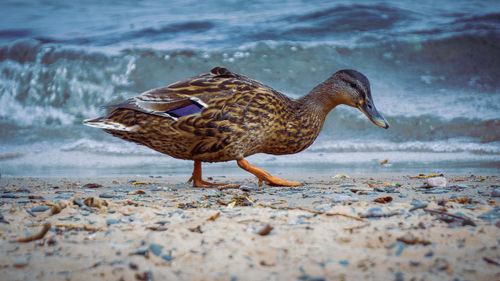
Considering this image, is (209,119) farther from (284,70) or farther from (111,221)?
(284,70)

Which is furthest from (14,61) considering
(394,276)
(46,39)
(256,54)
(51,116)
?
(394,276)

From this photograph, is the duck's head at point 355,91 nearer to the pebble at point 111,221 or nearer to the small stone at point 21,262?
the pebble at point 111,221

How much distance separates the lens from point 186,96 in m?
3.65

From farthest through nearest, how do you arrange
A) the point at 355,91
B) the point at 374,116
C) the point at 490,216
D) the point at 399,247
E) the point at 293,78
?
the point at 293,78 < the point at 355,91 < the point at 374,116 < the point at 490,216 < the point at 399,247

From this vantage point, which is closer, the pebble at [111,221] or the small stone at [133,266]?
the small stone at [133,266]

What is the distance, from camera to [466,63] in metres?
9.55

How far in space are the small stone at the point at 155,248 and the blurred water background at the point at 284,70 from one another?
4.48 m

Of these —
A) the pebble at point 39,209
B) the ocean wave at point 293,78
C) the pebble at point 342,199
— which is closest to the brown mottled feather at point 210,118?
the pebble at point 342,199

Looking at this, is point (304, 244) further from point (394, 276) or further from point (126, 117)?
point (126, 117)

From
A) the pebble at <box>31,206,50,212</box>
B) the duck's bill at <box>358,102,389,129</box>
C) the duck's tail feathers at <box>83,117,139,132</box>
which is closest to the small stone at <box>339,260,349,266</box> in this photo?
the pebble at <box>31,206,50,212</box>

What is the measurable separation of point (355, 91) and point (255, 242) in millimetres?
2854

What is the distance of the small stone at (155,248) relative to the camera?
67.3 inches

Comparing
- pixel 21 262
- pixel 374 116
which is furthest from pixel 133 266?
pixel 374 116

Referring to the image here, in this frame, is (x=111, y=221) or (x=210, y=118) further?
(x=210, y=118)
